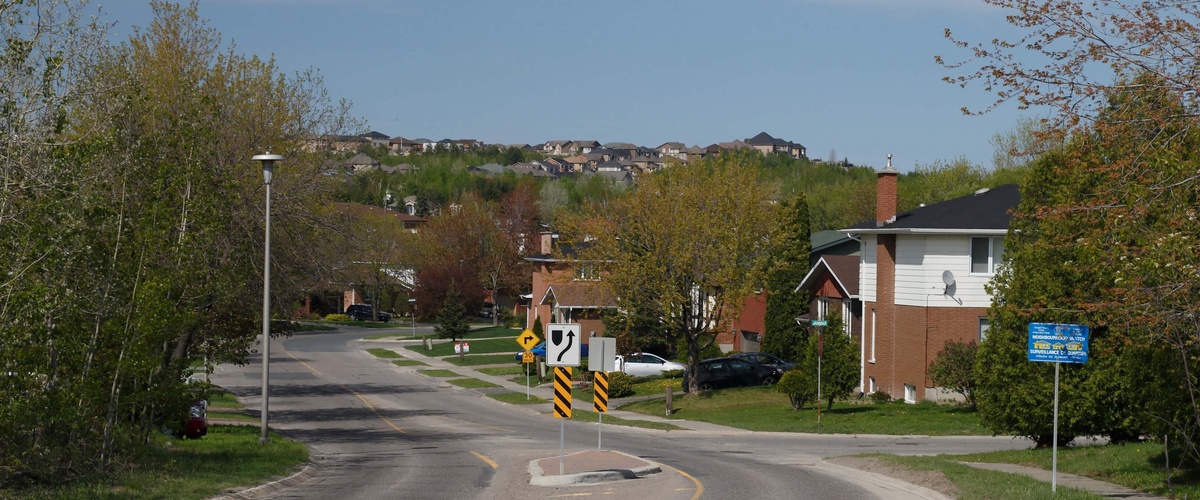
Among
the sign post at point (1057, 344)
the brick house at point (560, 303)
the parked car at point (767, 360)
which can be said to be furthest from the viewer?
the brick house at point (560, 303)

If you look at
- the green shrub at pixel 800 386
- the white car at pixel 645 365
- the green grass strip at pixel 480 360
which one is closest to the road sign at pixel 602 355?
the green shrub at pixel 800 386

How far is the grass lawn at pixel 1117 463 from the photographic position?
60.1ft

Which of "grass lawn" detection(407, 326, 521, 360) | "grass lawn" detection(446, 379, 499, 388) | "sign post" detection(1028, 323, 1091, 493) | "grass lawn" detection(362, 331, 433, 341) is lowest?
"grass lawn" detection(446, 379, 499, 388)

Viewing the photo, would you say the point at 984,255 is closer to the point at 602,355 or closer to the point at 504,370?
the point at 602,355

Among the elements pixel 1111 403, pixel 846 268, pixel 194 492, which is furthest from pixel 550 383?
pixel 194 492

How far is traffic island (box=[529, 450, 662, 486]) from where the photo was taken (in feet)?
65.7

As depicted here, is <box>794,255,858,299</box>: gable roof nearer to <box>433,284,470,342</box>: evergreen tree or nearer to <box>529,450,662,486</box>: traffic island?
<box>529,450,662,486</box>: traffic island

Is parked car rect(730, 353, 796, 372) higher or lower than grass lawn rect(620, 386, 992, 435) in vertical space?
higher

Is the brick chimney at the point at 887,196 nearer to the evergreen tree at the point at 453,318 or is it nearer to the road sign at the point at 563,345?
the road sign at the point at 563,345

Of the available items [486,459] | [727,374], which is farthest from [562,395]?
[727,374]

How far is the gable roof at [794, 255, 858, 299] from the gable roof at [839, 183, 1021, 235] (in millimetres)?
2326

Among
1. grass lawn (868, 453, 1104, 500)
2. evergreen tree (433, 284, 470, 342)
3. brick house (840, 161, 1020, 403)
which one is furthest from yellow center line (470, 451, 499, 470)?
evergreen tree (433, 284, 470, 342)

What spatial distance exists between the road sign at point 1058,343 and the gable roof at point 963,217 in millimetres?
20338

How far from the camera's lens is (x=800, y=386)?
37281 millimetres
